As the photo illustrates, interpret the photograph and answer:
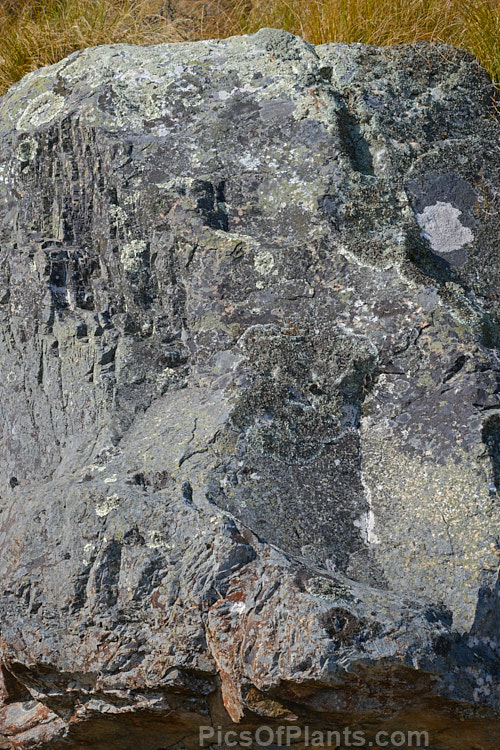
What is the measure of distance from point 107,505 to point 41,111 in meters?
1.98

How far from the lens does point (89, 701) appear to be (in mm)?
2918

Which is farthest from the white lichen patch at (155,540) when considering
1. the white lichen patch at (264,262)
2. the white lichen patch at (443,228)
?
the white lichen patch at (443,228)

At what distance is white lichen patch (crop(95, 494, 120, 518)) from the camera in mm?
2963

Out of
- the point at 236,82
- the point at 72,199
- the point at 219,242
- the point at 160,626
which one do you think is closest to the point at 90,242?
the point at 72,199

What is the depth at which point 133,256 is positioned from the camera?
11.7 ft

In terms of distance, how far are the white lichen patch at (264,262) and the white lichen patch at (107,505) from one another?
1.10 metres

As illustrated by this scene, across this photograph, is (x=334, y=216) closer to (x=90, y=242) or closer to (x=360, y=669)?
(x=90, y=242)

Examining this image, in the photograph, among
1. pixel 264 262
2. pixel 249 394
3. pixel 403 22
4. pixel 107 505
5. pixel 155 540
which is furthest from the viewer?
pixel 403 22

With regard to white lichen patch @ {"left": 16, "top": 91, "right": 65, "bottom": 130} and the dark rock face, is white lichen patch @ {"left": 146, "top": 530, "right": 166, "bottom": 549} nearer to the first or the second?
the dark rock face

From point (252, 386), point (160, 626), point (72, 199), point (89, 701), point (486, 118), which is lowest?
point (89, 701)

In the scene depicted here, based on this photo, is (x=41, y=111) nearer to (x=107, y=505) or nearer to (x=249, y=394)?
(x=249, y=394)

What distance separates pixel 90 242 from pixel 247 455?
129cm

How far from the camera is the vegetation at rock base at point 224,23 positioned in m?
4.42

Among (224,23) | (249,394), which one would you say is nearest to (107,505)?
(249,394)
